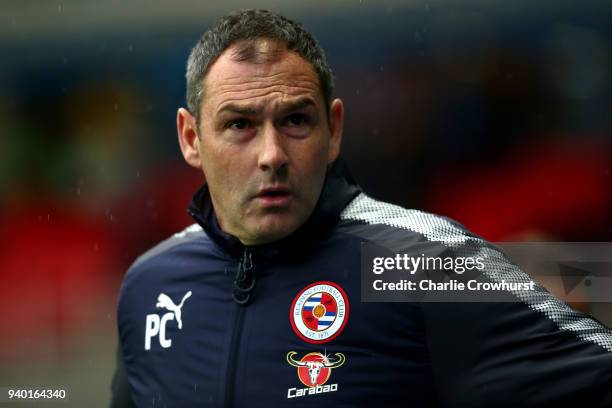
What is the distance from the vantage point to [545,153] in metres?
5.45

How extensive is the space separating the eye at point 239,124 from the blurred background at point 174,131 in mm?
3252

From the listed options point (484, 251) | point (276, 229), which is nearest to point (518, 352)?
point (484, 251)

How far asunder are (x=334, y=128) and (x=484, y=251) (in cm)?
56

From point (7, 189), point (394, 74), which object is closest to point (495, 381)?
point (394, 74)

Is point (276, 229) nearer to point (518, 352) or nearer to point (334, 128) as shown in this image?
point (334, 128)

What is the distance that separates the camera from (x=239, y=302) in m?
2.30

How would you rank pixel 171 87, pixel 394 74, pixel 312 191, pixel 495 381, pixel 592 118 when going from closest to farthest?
pixel 495 381, pixel 312 191, pixel 592 118, pixel 394 74, pixel 171 87

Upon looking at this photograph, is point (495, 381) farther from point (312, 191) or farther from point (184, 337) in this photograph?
point (184, 337)

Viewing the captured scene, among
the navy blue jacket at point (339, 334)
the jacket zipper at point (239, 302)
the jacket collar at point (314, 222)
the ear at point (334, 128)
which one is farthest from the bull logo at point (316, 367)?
the ear at point (334, 128)

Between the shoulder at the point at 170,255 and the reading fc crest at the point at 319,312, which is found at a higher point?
the shoulder at the point at 170,255

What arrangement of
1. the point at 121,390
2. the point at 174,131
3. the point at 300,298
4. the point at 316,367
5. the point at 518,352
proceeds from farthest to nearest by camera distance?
the point at 174,131, the point at 121,390, the point at 300,298, the point at 316,367, the point at 518,352

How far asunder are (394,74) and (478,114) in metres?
0.61

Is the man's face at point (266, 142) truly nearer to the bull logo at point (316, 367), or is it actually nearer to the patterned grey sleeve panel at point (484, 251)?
the patterned grey sleeve panel at point (484, 251)

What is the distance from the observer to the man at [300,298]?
79.7 inches
